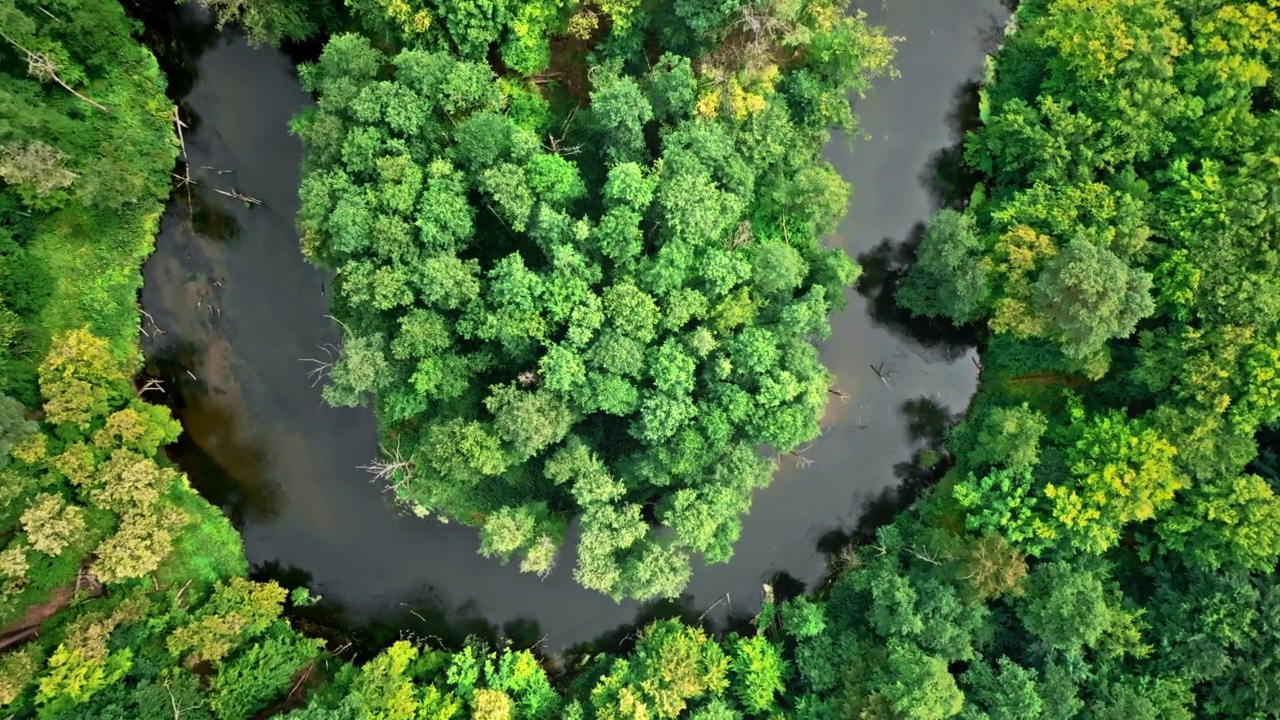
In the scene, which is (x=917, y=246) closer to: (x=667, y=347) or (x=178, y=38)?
(x=667, y=347)

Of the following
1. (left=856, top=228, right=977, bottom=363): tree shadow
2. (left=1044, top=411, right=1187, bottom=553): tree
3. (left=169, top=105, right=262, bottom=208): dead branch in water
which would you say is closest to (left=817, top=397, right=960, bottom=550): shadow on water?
(left=856, top=228, right=977, bottom=363): tree shadow

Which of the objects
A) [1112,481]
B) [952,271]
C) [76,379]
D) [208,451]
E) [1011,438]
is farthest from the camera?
[208,451]

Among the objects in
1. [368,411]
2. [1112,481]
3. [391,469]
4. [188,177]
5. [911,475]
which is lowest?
[391,469]

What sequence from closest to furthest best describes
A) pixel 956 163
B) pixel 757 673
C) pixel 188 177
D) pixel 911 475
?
1. pixel 757 673
2. pixel 188 177
3. pixel 956 163
4. pixel 911 475

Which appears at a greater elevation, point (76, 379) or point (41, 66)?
point (41, 66)

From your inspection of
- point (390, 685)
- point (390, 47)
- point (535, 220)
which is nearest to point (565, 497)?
point (390, 685)

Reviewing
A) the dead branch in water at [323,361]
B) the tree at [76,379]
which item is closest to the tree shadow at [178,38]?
the tree at [76,379]

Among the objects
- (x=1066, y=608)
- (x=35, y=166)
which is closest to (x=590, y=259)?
(x=35, y=166)
